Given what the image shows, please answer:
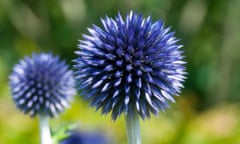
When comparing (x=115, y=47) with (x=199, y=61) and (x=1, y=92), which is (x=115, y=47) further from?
(x=199, y=61)

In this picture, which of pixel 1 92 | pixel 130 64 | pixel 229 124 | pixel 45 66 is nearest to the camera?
pixel 130 64

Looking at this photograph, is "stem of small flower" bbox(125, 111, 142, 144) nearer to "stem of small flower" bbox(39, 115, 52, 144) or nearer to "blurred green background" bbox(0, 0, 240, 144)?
"stem of small flower" bbox(39, 115, 52, 144)

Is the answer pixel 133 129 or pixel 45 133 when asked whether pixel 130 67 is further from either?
pixel 45 133

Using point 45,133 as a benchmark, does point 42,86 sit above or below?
above

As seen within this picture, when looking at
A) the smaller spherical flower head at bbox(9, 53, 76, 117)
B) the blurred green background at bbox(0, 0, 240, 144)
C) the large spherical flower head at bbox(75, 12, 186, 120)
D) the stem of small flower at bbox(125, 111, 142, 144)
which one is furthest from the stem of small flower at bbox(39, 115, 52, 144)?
the blurred green background at bbox(0, 0, 240, 144)

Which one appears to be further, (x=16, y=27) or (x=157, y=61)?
(x=16, y=27)

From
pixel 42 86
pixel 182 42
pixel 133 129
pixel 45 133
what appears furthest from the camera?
pixel 182 42

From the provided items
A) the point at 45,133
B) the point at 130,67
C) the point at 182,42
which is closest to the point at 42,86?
the point at 45,133

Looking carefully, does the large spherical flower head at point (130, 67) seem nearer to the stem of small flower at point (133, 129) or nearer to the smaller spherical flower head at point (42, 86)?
the stem of small flower at point (133, 129)

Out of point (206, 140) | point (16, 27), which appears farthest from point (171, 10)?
point (206, 140)
